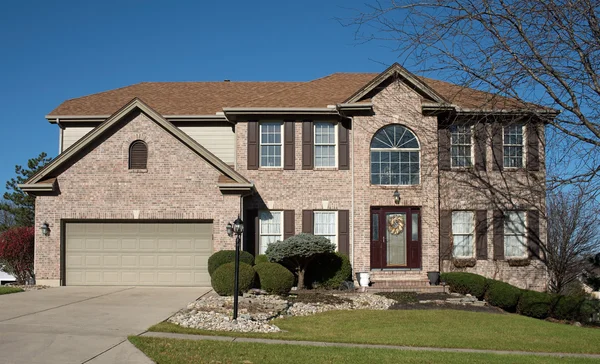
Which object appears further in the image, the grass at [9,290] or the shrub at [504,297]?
the shrub at [504,297]

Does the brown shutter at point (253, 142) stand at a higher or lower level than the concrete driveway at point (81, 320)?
higher

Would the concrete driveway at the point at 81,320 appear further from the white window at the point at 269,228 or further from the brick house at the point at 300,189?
the white window at the point at 269,228

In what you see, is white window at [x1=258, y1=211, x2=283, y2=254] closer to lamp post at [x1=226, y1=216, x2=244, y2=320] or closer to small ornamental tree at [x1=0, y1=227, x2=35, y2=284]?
lamp post at [x1=226, y1=216, x2=244, y2=320]

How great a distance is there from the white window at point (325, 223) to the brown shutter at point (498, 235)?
5587mm

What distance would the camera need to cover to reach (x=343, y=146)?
21.4 m

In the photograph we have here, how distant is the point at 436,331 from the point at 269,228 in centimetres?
914

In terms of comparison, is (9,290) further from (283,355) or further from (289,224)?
(283,355)

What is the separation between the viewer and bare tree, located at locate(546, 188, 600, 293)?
77.7 feet

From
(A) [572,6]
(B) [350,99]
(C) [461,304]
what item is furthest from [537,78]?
(B) [350,99]

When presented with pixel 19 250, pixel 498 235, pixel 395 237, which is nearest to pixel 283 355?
pixel 395 237

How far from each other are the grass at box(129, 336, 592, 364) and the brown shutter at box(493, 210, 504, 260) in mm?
10994

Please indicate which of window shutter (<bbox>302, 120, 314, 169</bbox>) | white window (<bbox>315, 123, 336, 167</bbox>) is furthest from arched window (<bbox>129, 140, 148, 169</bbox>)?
white window (<bbox>315, 123, 336, 167</bbox>)

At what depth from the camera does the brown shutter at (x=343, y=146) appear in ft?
70.1

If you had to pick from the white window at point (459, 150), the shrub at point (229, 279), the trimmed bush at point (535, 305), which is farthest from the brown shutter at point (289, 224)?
the trimmed bush at point (535, 305)
